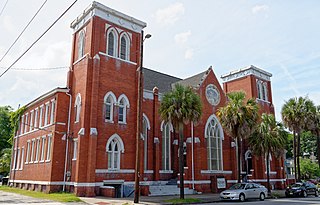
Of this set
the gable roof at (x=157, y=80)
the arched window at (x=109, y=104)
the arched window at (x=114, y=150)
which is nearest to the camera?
the arched window at (x=114, y=150)

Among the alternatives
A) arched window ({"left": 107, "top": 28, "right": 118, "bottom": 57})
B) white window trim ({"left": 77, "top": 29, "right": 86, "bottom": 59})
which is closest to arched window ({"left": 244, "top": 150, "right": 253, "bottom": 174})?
arched window ({"left": 107, "top": 28, "right": 118, "bottom": 57})

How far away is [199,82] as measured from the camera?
34.4 metres

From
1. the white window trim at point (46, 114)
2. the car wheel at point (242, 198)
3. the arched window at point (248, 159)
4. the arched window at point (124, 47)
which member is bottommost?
the car wheel at point (242, 198)

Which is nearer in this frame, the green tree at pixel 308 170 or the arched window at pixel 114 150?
the arched window at pixel 114 150

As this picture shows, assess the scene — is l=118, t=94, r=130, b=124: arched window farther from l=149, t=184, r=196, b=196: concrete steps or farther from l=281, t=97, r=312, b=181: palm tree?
l=281, t=97, r=312, b=181: palm tree

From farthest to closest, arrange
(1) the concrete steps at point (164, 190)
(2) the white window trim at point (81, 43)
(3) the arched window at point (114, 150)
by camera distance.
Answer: (2) the white window trim at point (81, 43)
(3) the arched window at point (114, 150)
(1) the concrete steps at point (164, 190)

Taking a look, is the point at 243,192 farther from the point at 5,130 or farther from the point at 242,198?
the point at 5,130

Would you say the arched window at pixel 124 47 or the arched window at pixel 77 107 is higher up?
the arched window at pixel 124 47

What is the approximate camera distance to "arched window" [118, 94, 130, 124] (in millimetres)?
28250

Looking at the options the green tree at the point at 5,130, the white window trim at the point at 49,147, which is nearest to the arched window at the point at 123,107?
the white window trim at the point at 49,147

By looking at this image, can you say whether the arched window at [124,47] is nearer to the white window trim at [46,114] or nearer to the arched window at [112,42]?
the arched window at [112,42]

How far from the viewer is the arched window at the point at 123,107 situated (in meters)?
28.2

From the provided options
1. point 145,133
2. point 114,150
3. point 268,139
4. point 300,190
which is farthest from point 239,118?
point 114,150

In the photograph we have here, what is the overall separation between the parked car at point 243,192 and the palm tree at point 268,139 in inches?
288
